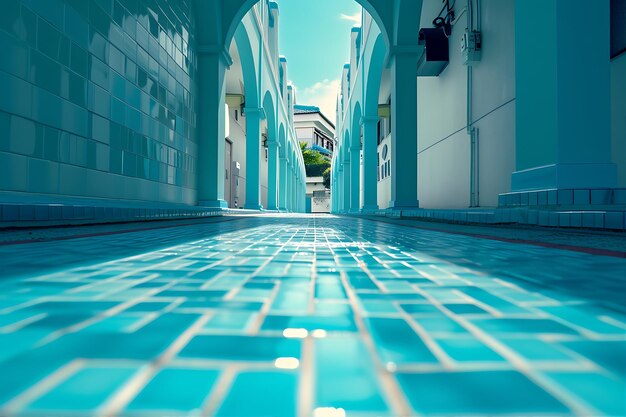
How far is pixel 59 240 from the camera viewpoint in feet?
6.23

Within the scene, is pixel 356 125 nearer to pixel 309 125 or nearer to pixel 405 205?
pixel 405 205

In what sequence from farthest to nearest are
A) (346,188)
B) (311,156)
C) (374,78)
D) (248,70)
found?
1. (311,156)
2. (346,188)
3. (374,78)
4. (248,70)

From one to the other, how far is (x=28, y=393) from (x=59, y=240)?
1.88m

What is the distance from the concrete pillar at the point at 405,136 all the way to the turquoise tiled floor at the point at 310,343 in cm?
590

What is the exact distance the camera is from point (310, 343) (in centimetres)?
53

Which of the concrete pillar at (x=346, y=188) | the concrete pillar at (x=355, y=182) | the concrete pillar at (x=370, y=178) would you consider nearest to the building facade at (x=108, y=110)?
the concrete pillar at (x=370, y=178)

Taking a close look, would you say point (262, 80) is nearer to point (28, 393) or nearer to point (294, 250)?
point (294, 250)

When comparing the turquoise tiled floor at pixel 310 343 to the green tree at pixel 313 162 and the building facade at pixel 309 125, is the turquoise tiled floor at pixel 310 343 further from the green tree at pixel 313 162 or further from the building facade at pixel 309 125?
the building facade at pixel 309 125

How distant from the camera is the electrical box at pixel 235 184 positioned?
15.9 metres

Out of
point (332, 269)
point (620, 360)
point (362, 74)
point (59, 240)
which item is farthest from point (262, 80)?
point (620, 360)

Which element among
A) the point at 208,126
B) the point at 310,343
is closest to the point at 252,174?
the point at 208,126

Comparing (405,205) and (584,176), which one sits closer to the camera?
(584,176)

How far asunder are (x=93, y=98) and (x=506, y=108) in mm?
6155

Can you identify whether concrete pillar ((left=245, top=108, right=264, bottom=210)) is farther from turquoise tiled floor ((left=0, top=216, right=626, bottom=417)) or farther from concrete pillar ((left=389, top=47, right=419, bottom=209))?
turquoise tiled floor ((left=0, top=216, right=626, bottom=417))
